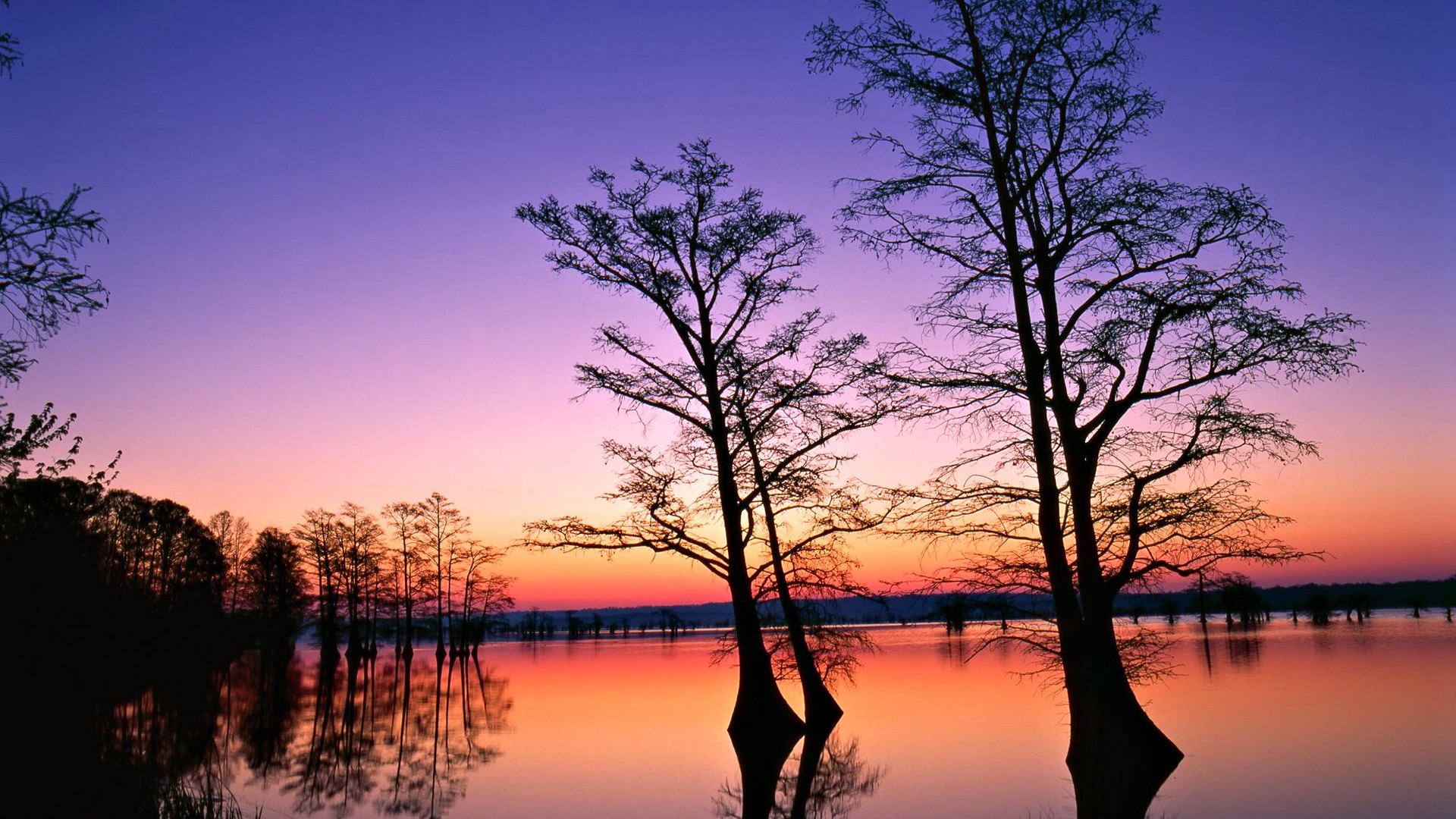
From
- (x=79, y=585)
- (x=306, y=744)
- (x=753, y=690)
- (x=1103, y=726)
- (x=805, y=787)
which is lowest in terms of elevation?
(x=306, y=744)

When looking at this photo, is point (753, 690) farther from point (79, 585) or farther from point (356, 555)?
point (356, 555)

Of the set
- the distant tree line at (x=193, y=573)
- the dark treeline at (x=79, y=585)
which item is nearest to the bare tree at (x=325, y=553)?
the distant tree line at (x=193, y=573)

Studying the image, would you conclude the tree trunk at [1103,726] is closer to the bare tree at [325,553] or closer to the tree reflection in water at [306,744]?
the tree reflection in water at [306,744]

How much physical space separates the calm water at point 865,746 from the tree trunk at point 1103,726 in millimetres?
395

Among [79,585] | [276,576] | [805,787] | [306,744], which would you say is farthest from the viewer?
[276,576]

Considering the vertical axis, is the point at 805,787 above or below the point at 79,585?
below

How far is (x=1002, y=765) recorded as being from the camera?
50.5 ft

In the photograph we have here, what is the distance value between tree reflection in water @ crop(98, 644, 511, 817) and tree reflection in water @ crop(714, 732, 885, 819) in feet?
14.1

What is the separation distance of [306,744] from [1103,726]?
54.6 ft

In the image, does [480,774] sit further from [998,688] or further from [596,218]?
[998,688]

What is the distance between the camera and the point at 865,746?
17.8m

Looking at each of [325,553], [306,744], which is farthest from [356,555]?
[306,744]

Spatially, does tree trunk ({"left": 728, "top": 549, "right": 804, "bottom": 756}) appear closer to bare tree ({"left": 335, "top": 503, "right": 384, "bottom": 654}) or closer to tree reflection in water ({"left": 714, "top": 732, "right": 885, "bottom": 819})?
tree reflection in water ({"left": 714, "top": 732, "right": 885, "bottom": 819})

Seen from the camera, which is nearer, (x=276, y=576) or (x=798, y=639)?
(x=798, y=639)
